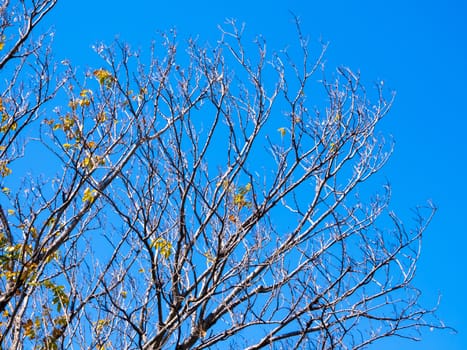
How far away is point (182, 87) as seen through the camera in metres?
5.85

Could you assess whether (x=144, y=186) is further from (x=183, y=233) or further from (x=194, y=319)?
(x=194, y=319)

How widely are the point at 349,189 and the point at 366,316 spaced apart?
1.06 m

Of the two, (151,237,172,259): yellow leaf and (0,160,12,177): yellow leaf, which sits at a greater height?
(0,160,12,177): yellow leaf

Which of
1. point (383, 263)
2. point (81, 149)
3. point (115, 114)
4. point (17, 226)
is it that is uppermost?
point (115, 114)

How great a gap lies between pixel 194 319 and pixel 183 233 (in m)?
0.70

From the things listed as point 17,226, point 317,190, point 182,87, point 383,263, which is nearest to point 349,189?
point 317,190

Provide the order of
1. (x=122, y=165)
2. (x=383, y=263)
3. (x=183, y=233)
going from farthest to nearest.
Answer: (x=122, y=165), (x=383, y=263), (x=183, y=233)

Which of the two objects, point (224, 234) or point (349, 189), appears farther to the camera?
point (349, 189)

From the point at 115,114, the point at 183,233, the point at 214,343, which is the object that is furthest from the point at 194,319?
the point at 115,114

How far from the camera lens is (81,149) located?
232 inches

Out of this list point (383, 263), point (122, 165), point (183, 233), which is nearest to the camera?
point (183, 233)

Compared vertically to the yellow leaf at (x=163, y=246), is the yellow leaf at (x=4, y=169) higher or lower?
higher

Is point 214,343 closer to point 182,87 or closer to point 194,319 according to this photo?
point 194,319

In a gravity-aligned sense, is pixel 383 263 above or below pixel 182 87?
below
